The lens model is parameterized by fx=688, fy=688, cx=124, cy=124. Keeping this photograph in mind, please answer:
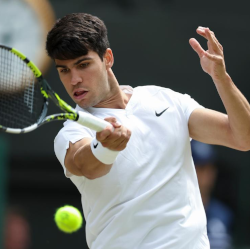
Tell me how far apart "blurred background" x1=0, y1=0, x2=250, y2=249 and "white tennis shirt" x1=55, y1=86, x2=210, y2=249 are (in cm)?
242

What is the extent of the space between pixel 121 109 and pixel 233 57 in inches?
123

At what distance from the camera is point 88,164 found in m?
2.90

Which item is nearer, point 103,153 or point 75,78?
point 103,153

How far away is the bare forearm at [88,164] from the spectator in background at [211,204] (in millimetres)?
2280

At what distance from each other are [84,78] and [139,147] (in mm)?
399

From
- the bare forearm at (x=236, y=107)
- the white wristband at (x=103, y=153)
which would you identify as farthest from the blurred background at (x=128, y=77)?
the white wristband at (x=103, y=153)

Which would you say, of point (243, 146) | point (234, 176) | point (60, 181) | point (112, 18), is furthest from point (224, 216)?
point (243, 146)

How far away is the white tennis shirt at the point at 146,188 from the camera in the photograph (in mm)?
3031

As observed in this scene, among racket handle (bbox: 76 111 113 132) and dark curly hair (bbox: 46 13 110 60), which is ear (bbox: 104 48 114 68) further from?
racket handle (bbox: 76 111 113 132)

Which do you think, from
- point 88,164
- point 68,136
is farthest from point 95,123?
point 68,136

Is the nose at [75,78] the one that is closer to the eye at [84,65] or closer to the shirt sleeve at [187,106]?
the eye at [84,65]

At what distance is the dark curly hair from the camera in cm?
309

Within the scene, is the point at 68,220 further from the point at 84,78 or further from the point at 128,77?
the point at 128,77

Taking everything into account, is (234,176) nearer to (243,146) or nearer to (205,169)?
(205,169)
